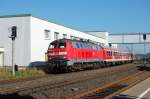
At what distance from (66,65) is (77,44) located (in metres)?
3.77

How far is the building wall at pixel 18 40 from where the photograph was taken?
40906mm

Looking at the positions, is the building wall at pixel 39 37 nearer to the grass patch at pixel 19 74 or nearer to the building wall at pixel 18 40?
the building wall at pixel 18 40

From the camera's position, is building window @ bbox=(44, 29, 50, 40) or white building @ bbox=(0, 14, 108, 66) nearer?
white building @ bbox=(0, 14, 108, 66)

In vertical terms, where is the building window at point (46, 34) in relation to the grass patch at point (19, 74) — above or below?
above

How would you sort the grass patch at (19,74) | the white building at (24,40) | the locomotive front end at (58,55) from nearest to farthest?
the grass patch at (19,74)
the locomotive front end at (58,55)
the white building at (24,40)

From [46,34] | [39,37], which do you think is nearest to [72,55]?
[39,37]

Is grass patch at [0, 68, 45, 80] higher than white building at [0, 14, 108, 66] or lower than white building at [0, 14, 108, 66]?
lower

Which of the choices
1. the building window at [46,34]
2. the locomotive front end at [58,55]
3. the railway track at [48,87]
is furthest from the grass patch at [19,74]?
the building window at [46,34]

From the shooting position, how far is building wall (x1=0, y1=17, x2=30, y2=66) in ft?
134

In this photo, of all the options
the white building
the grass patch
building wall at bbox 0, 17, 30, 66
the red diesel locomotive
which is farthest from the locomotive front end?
building wall at bbox 0, 17, 30, 66

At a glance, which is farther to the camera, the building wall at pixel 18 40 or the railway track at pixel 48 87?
the building wall at pixel 18 40

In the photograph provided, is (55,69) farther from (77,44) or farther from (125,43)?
(125,43)

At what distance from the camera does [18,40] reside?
41.5 metres

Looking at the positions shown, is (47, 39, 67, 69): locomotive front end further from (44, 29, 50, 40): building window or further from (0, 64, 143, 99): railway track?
(44, 29, 50, 40): building window
